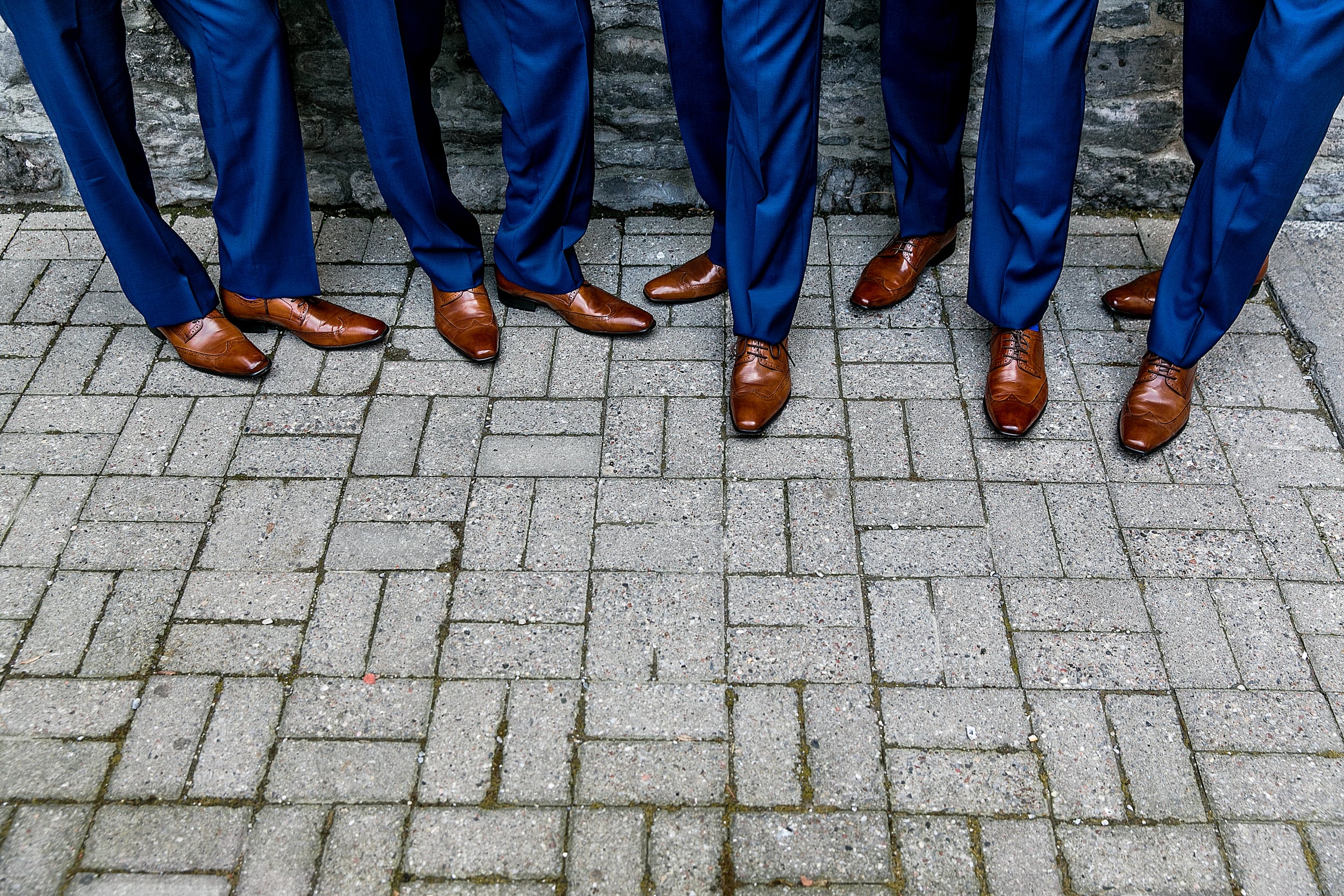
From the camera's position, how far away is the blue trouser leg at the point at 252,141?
2.64 meters

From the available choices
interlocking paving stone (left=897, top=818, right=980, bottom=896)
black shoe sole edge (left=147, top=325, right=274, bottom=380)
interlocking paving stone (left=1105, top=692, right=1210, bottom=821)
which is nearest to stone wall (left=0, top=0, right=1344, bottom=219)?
black shoe sole edge (left=147, top=325, right=274, bottom=380)

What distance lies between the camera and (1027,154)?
255 cm

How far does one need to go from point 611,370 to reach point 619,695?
42.6 inches

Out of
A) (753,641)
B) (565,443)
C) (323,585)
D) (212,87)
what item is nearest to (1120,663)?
(753,641)

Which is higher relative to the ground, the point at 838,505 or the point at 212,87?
the point at 212,87

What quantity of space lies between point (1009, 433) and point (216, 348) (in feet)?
7.14

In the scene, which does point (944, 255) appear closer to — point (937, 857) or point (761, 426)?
point (761, 426)

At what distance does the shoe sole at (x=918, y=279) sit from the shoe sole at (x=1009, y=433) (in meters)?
0.48

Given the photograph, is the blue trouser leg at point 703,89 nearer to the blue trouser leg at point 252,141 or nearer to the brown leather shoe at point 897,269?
the brown leather shoe at point 897,269


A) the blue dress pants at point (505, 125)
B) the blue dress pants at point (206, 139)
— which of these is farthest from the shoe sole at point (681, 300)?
the blue dress pants at point (206, 139)

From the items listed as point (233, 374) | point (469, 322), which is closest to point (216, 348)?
point (233, 374)

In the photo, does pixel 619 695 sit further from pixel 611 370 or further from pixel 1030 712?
pixel 611 370

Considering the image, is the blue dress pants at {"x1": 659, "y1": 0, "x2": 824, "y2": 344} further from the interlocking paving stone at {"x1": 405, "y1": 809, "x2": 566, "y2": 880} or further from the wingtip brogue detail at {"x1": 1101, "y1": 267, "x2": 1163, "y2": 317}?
the interlocking paving stone at {"x1": 405, "y1": 809, "x2": 566, "y2": 880}

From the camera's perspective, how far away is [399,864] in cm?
192
